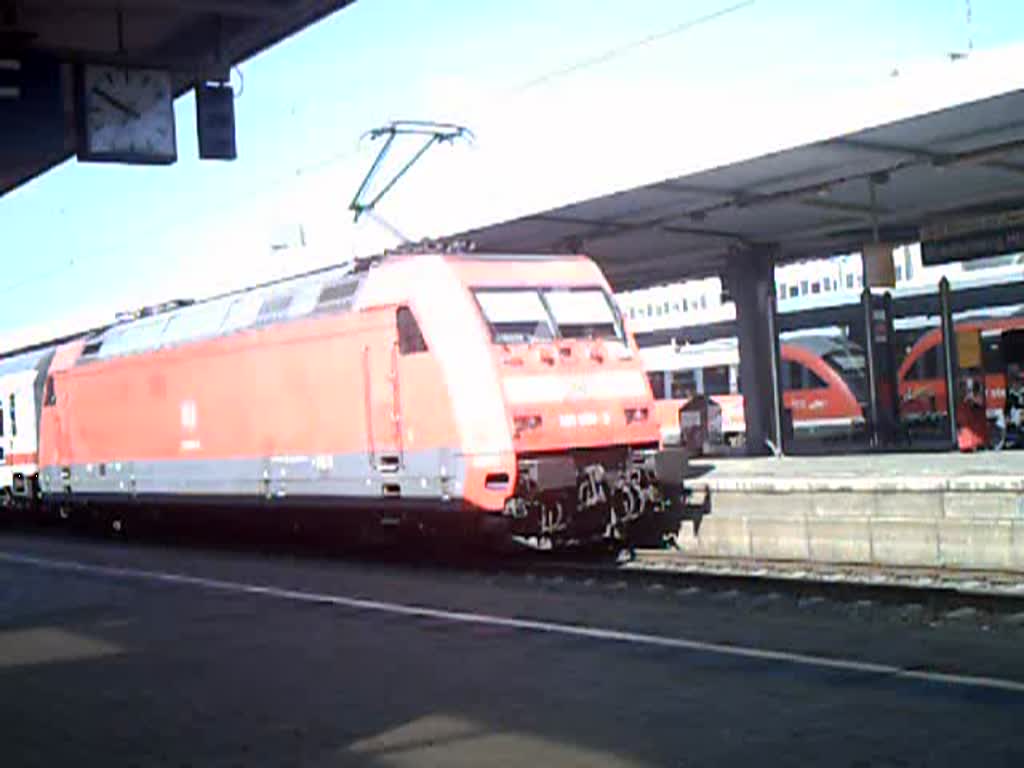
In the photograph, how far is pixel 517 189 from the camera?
62.4 ft

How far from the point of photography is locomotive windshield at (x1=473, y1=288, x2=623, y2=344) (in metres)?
13.9

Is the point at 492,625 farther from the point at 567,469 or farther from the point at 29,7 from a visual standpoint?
A: the point at 29,7

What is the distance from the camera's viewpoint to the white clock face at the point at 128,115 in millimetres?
11320

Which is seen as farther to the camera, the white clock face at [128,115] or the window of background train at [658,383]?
the window of background train at [658,383]

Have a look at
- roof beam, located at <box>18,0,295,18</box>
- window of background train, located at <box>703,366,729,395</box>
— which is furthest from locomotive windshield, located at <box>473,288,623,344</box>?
window of background train, located at <box>703,366,729,395</box>

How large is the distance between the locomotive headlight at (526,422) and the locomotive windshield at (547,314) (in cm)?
90

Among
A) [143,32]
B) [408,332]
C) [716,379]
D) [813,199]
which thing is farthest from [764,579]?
[716,379]

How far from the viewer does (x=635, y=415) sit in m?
14.5

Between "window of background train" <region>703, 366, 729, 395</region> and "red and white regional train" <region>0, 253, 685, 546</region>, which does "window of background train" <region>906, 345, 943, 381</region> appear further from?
"red and white regional train" <region>0, 253, 685, 546</region>

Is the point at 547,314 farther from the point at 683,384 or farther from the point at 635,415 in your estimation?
the point at 683,384

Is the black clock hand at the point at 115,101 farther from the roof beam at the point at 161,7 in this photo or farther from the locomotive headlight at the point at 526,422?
the locomotive headlight at the point at 526,422

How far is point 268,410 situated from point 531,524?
458 centimetres

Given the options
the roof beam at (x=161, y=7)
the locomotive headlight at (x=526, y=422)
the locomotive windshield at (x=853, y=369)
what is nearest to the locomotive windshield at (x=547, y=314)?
the locomotive headlight at (x=526, y=422)

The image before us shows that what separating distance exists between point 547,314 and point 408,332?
1.67m
